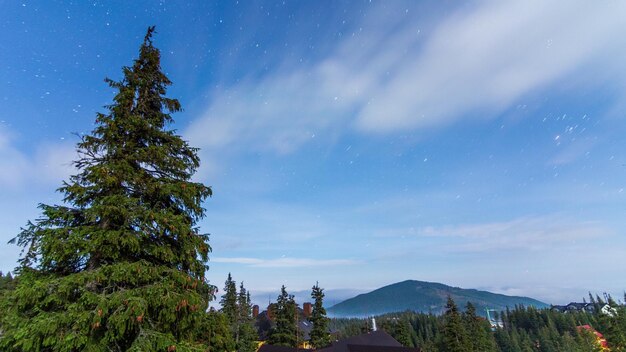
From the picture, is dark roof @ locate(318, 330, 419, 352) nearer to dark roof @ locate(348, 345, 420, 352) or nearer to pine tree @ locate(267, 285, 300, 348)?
dark roof @ locate(348, 345, 420, 352)

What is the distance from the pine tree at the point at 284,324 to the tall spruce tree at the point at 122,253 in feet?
134

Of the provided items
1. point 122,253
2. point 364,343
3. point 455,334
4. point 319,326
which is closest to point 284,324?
point 319,326

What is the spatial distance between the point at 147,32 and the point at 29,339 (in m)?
9.52

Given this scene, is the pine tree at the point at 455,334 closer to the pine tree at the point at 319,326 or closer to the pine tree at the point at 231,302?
the pine tree at the point at 319,326

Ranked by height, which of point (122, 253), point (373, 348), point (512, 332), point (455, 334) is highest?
point (122, 253)

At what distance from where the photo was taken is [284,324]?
47.0 metres

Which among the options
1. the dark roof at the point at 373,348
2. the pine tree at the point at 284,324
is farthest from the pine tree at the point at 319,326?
the dark roof at the point at 373,348

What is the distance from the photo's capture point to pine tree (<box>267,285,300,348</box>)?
45656 millimetres

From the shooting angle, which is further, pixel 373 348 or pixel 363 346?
pixel 363 346

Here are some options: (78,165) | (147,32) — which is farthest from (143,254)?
(147,32)

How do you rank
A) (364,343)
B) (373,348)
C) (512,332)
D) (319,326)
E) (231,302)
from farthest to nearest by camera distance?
(512,332) < (231,302) < (319,326) < (364,343) < (373,348)

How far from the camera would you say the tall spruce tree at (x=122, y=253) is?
7070 mm

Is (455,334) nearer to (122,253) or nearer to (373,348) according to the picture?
(373,348)

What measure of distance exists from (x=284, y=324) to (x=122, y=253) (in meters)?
43.0
